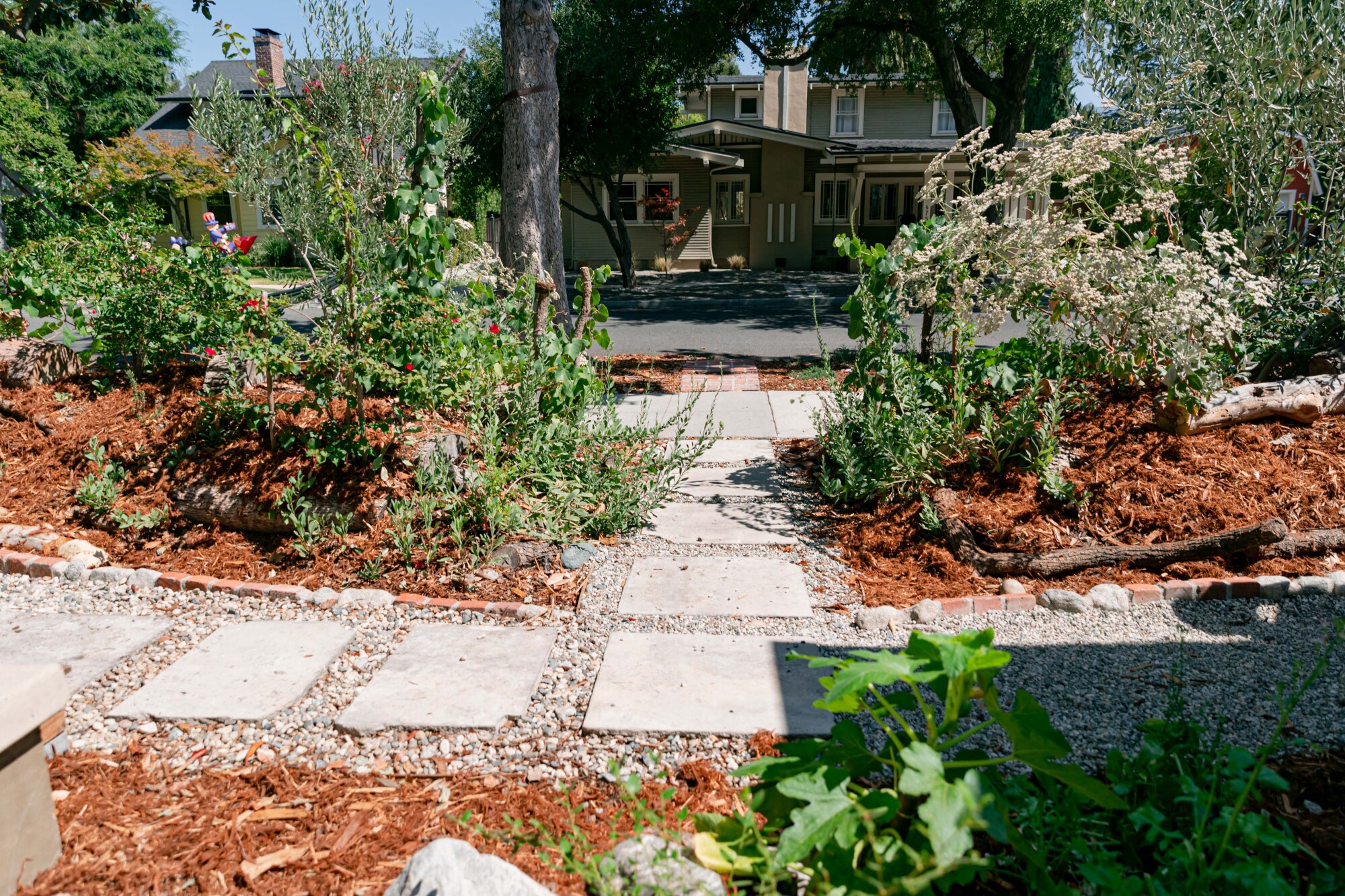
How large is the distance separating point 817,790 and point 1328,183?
5.22 metres

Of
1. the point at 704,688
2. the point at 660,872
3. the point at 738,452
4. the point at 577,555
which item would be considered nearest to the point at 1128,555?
the point at 704,688

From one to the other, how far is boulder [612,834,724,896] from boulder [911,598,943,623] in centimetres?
192

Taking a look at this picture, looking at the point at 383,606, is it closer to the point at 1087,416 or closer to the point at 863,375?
the point at 863,375

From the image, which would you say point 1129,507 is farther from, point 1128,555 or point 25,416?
point 25,416

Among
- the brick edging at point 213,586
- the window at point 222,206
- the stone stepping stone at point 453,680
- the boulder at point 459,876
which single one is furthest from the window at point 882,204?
the boulder at point 459,876

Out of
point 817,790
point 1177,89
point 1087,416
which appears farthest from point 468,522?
point 1177,89

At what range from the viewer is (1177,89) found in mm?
5406

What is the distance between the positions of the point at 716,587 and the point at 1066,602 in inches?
59.6

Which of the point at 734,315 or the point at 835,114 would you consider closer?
the point at 734,315

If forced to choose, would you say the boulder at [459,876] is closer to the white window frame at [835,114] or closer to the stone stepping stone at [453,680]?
the stone stepping stone at [453,680]

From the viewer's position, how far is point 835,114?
92.0 ft

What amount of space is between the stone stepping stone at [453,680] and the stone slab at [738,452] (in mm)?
2652

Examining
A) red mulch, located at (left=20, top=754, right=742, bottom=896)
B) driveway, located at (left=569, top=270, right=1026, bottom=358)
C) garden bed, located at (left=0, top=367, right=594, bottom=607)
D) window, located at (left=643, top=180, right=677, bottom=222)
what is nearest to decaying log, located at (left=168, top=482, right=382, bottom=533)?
garden bed, located at (left=0, top=367, right=594, bottom=607)

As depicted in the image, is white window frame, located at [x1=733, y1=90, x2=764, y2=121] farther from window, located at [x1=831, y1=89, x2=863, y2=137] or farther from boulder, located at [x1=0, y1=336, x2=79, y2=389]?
boulder, located at [x1=0, y1=336, x2=79, y2=389]
